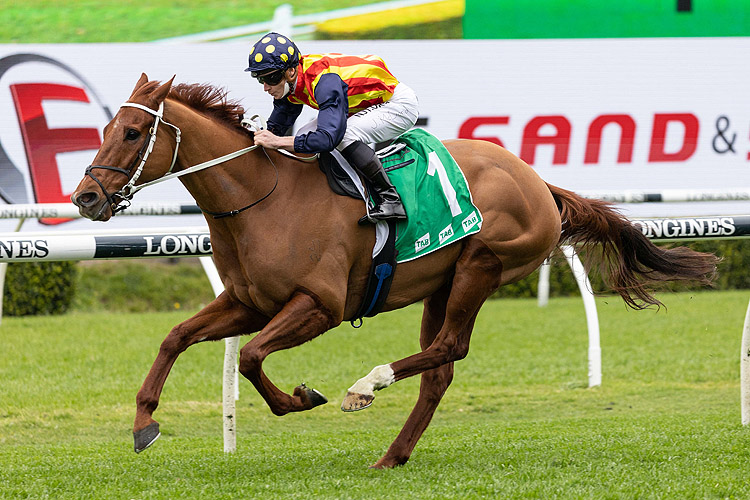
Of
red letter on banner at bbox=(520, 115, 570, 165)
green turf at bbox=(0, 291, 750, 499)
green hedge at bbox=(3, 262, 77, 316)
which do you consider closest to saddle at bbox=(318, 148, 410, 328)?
green turf at bbox=(0, 291, 750, 499)

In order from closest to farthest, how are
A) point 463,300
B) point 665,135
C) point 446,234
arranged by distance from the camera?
point 446,234
point 463,300
point 665,135

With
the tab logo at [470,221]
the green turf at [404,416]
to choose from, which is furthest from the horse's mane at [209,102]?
the green turf at [404,416]

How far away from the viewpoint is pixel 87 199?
10.5 feet

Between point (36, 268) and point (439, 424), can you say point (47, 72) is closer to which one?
point (36, 268)

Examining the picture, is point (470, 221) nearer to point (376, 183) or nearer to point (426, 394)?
point (376, 183)

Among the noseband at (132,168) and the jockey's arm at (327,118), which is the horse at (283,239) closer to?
the noseband at (132,168)

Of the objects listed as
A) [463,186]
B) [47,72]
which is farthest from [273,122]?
[47,72]

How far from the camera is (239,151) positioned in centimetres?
358

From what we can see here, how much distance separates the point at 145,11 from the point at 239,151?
5972mm

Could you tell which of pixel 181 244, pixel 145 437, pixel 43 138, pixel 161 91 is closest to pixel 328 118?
pixel 161 91

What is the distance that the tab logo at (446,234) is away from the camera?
3.82m

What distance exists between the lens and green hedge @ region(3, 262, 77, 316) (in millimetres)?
8953

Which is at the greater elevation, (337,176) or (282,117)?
(282,117)

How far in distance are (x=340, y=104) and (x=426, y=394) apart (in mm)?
1338
